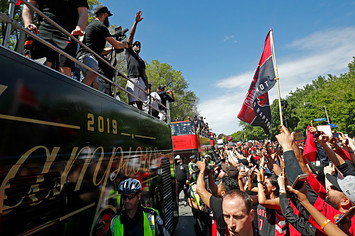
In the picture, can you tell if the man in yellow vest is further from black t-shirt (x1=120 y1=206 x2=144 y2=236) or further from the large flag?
the large flag

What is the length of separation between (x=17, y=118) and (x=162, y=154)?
375 cm

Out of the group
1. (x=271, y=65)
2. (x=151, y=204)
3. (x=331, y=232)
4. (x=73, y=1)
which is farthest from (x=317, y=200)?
(x=271, y=65)

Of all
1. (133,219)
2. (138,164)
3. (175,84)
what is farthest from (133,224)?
(175,84)

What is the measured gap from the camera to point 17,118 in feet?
4.98

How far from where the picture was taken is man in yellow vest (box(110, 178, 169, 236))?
7.89 ft

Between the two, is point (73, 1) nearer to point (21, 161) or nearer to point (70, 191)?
point (21, 161)

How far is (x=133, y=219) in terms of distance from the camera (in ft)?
8.17

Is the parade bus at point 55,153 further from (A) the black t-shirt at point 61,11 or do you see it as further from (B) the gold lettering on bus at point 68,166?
(A) the black t-shirt at point 61,11

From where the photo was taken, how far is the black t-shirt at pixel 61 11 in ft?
8.56

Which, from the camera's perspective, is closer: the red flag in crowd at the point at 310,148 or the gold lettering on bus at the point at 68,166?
the gold lettering on bus at the point at 68,166

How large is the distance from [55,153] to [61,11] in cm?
203

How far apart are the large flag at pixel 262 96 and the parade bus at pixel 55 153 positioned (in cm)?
496

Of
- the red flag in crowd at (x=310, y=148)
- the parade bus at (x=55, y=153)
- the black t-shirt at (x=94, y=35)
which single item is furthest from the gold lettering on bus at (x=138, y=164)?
the red flag in crowd at (x=310, y=148)

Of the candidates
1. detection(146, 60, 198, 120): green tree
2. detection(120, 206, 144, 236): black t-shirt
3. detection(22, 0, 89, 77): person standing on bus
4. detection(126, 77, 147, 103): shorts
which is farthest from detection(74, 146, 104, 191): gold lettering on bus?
detection(146, 60, 198, 120): green tree
